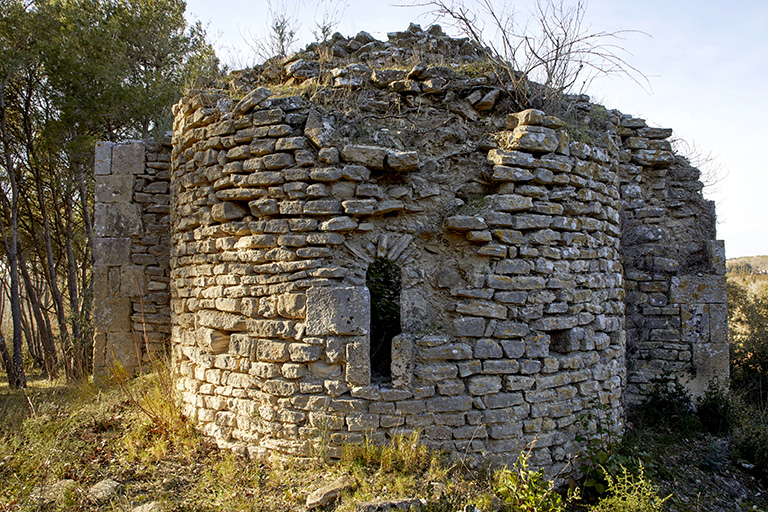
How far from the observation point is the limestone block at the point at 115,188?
6.00 m

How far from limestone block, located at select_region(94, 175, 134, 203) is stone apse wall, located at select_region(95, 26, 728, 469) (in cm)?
167

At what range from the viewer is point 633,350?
573 cm

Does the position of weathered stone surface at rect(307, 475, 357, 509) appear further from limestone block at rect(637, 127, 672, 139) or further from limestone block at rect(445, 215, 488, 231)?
Result: limestone block at rect(637, 127, 672, 139)

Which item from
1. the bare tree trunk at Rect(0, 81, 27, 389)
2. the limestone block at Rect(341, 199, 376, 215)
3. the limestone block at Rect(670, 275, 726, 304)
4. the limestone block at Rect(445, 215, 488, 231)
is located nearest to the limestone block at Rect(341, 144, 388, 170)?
the limestone block at Rect(341, 199, 376, 215)

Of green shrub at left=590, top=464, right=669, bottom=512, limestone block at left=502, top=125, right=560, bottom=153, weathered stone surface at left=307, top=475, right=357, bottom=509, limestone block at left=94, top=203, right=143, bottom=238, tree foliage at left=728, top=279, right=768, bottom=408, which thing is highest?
limestone block at left=502, top=125, right=560, bottom=153

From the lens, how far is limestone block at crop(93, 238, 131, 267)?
591 cm

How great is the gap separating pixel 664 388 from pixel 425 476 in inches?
142

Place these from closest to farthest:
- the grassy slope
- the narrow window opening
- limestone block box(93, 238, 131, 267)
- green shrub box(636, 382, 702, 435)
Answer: the grassy slope
the narrow window opening
green shrub box(636, 382, 702, 435)
limestone block box(93, 238, 131, 267)

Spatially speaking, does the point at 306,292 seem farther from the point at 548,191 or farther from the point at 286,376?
the point at 548,191

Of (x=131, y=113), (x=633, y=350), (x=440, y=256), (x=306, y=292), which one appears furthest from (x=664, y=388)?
(x=131, y=113)

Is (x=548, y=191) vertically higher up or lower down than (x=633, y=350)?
higher up

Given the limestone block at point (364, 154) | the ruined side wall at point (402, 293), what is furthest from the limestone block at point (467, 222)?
the limestone block at point (364, 154)

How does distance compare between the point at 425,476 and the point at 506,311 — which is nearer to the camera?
the point at 425,476

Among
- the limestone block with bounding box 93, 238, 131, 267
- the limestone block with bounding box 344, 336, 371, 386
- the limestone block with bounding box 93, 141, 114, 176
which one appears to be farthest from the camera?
the limestone block with bounding box 93, 141, 114, 176
